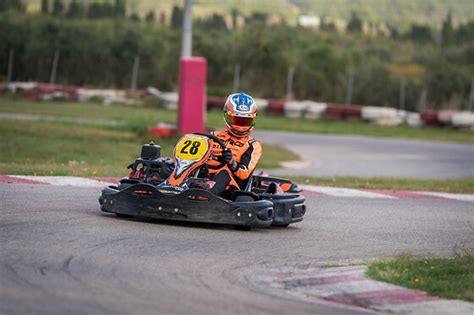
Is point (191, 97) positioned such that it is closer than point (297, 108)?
Yes

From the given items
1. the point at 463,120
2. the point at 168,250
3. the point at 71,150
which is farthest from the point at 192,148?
the point at 463,120

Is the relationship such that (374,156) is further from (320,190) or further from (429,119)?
(429,119)

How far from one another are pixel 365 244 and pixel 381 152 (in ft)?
47.4

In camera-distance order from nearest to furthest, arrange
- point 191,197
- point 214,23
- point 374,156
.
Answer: point 191,197, point 374,156, point 214,23

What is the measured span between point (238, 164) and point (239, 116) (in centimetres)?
49

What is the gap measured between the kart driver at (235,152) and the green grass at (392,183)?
4.64 m

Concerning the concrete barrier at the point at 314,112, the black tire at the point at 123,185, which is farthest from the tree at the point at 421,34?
the black tire at the point at 123,185

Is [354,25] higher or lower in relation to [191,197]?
higher

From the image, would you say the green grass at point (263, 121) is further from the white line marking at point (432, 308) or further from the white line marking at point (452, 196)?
the white line marking at point (432, 308)

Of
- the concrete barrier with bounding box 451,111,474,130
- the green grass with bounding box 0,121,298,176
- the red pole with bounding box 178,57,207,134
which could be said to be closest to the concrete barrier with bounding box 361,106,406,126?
the concrete barrier with bounding box 451,111,474,130

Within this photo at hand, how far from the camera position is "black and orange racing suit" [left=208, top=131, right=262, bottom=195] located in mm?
10328

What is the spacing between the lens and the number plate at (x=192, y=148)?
10211mm

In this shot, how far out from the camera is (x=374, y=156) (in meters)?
23.2

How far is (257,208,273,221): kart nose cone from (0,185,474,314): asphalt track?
6.0 inches
